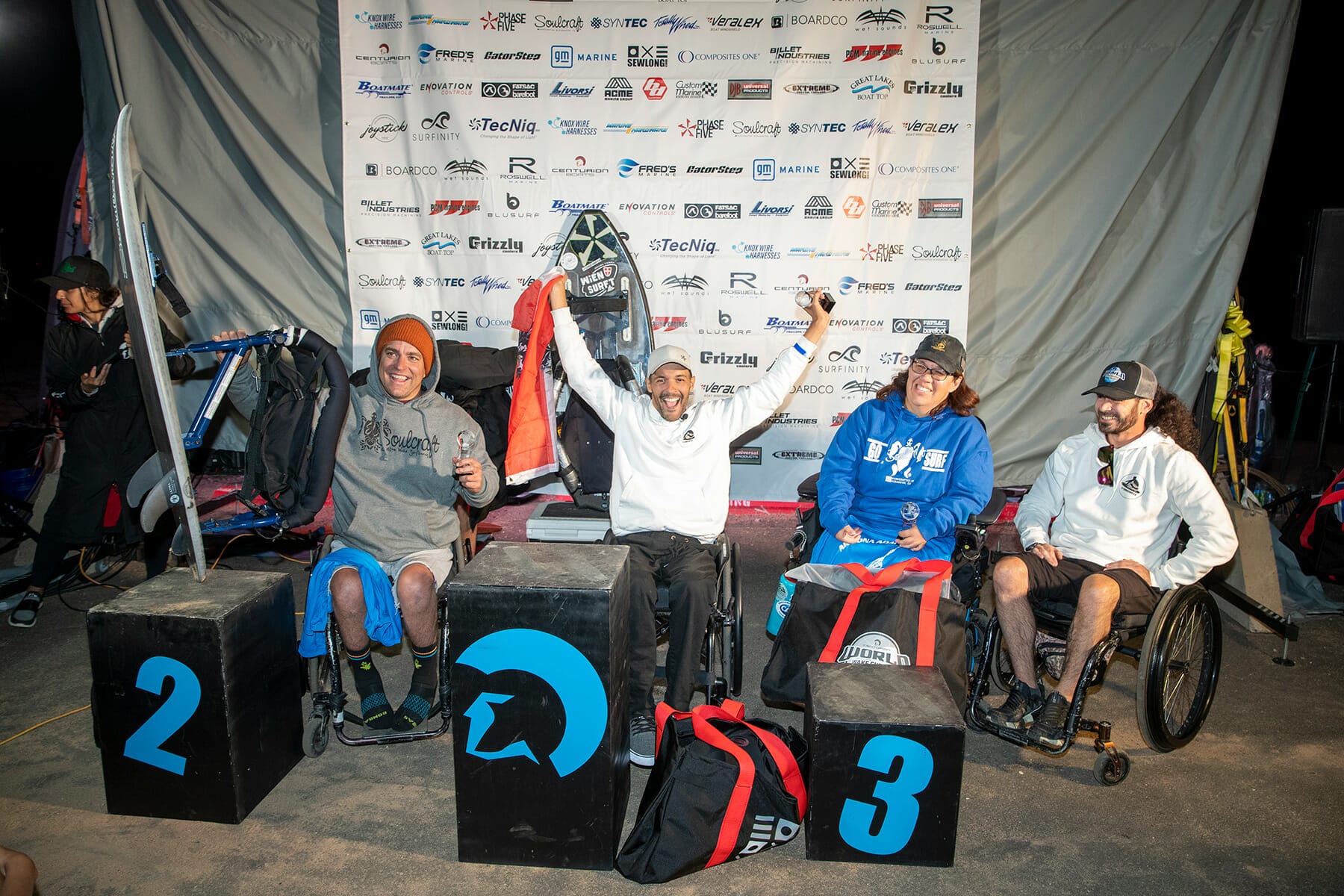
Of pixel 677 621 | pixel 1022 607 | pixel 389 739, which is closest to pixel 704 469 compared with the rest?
pixel 677 621

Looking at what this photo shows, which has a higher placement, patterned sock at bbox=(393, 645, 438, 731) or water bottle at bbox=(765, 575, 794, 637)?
water bottle at bbox=(765, 575, 794, 637)

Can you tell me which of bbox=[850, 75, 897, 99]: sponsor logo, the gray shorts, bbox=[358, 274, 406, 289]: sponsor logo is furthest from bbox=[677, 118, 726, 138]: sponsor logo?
the gray shorts

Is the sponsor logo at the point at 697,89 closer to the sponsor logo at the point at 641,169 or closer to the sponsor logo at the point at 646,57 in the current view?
the sponsor logo at the point at 646,57

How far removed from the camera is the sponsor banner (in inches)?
173

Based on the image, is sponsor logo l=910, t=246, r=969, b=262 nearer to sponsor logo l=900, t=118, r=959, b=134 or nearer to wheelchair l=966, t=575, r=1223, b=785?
sponsor logo l=900, t=118, r=959, b=134

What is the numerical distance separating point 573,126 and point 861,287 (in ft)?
5.53

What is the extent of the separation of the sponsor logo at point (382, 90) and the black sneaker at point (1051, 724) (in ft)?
13.2

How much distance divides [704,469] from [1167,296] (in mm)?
2953

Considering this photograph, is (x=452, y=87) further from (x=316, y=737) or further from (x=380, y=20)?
(x=316, y=737)

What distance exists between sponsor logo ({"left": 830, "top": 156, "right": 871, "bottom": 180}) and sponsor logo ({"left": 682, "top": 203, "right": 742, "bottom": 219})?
51cm

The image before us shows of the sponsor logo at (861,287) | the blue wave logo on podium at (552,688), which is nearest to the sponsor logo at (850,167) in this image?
the sponsor logo at (861,287)

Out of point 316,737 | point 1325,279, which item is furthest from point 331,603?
point 1325,279

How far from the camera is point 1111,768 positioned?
260 cm

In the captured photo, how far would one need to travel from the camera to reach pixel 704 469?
3148mm
